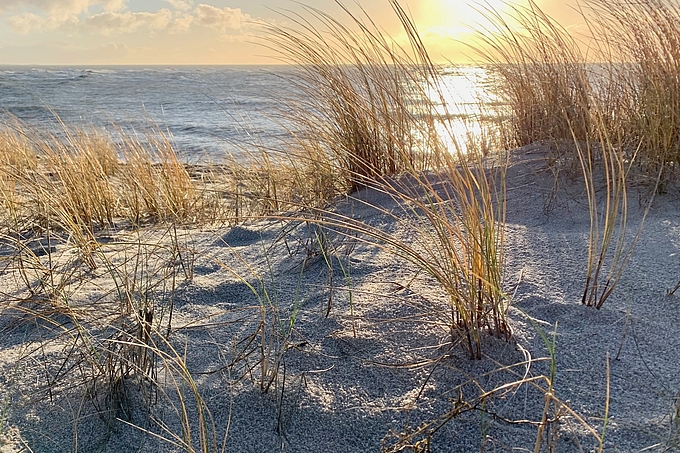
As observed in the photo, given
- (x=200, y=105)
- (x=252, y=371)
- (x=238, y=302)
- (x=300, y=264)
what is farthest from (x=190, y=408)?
(x=200, y=105)

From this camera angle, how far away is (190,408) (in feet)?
3.37

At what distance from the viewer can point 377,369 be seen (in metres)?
1.08

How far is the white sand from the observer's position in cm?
92

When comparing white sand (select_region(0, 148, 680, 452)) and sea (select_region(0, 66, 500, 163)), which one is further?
sea (select_region(0, 66, 500, 163))

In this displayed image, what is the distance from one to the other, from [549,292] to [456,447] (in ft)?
1.89

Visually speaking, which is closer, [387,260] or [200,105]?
[387,260]

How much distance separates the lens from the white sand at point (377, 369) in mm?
925

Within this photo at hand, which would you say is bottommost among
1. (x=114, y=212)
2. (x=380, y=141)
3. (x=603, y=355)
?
(x=114, y=212)

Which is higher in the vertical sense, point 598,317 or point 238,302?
point 598,317

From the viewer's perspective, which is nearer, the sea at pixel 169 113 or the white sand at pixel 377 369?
the white sand at pixel 377 369

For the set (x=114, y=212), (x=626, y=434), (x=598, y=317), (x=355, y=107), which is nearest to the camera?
(x=626, y=434)

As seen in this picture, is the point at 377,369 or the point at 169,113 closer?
the point at 377,369

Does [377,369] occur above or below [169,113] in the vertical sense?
below

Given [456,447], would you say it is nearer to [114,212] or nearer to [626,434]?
[626,434]
